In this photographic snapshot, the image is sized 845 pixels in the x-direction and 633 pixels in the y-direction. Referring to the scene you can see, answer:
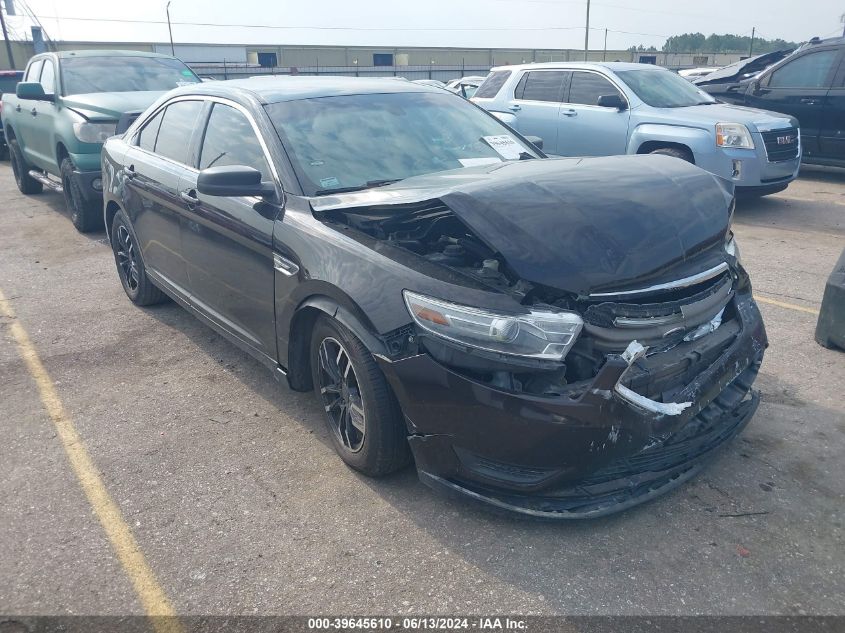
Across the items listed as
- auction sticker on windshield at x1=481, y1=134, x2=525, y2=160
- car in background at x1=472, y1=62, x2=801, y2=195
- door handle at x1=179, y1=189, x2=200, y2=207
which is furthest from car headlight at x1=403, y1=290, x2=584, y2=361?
car in background at x1=472, y1=62, x2=801, y2=195

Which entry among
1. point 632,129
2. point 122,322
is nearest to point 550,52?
point 632,129

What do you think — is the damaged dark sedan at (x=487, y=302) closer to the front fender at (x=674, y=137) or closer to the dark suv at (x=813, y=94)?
the front fender at (x=674, y=137)

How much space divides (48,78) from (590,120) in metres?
6.88

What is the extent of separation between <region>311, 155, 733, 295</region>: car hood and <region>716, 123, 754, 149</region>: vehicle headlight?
529 centimetres

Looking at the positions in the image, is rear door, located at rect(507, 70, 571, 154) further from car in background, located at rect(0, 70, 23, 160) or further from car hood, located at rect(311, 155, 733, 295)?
car in background, located at rect(0, 70, 23, 160)

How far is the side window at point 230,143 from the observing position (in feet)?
12.6

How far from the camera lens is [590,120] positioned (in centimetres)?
931

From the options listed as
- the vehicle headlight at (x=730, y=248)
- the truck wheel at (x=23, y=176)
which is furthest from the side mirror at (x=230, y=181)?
the truck wheel at (x=23, y=176)

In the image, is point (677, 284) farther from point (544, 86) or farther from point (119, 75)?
point (119, 75)

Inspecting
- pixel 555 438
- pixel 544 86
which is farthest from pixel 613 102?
pixel 555 438

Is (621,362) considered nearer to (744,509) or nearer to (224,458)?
(744,509)

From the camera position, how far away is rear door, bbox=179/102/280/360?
3680mm

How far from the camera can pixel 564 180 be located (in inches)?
128

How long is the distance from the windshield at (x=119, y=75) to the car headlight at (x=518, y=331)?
7.57 m
